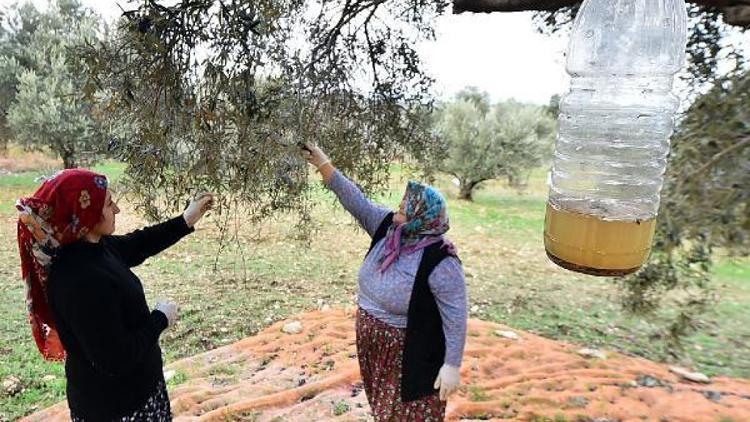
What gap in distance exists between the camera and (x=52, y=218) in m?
1.79

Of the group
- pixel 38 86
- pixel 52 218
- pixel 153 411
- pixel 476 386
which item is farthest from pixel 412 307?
pixel 38 86

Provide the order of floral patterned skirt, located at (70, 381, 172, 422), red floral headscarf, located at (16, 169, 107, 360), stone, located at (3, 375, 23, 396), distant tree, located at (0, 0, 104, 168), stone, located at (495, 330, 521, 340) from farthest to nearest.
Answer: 1. distant tree, located at (0, 0, 104, 168)
2. stone, located at (495, 330, 521, 340)
3. stone, located at (3, 375, 23, 396)
4. floral patterned skirt, located at (70, 381, 172, 422)
5. red floral headscarf, located at (16, 169, 107, 360)

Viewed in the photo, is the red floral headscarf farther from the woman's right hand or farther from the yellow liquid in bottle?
the yellow liquid in bottle

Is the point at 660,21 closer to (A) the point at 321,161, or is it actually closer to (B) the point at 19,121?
(A) the point at 321,161

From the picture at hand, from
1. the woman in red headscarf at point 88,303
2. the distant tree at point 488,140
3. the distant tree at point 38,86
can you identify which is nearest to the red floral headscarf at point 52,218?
the woman in red headscarf at point 88,303

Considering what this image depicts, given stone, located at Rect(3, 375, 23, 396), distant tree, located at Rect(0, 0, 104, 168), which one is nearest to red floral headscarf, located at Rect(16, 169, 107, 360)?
stone, located at Rect(3, 375, 23, 396)

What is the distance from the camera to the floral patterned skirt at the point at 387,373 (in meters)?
2.55

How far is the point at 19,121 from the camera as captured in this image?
33.0 ft

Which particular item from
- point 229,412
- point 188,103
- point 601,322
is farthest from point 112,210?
point 601,322

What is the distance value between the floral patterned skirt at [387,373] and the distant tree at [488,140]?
36.6ft

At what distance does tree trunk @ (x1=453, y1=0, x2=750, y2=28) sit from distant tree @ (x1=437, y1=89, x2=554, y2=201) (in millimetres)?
11033

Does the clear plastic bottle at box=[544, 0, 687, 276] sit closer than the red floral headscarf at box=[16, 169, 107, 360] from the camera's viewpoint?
Yes

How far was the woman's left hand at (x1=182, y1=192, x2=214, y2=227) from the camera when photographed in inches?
96.4

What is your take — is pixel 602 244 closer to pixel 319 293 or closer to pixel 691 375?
pixel 691 375
